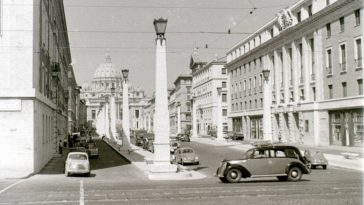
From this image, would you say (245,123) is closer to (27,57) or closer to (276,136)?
(276,136)

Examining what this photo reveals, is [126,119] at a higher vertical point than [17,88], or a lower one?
lower

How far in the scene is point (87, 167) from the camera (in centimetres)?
2588

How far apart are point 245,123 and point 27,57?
180ft

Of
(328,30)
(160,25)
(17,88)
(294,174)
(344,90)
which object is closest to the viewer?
(294,174)

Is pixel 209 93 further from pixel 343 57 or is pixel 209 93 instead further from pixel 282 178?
pixel 282 178

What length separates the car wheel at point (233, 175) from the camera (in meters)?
21.0

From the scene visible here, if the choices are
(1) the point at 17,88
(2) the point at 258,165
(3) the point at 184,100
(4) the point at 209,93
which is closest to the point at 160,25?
(1) the point at 17,88

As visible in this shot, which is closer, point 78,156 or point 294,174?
point 294,174

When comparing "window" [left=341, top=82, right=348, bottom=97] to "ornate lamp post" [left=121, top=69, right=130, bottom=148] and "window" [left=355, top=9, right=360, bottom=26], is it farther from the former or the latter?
"ornate lamp post" [left=121, top=69, right=130, bottom=148]

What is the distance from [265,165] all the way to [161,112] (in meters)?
6.15

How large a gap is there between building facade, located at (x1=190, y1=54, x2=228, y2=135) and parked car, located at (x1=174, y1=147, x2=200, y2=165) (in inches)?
2367

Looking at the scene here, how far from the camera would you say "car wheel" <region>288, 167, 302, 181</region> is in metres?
21.3

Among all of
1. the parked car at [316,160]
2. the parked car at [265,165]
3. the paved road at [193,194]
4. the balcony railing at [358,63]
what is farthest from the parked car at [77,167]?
the balcony railing at [358,63]

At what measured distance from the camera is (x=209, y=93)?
10612cm
